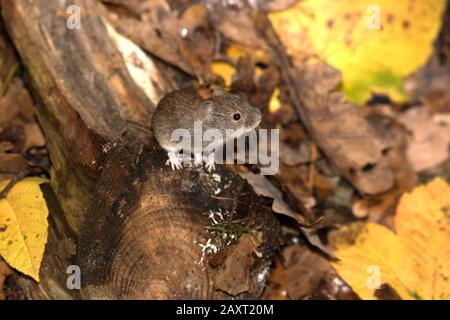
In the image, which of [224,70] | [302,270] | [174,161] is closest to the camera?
[174,161]

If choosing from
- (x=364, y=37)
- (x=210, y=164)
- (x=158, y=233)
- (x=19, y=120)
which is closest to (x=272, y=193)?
(x=210, y=164)

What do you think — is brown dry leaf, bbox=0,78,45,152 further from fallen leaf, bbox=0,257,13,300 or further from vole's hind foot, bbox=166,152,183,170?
vole's hind foot, bbox=166,152,183,170

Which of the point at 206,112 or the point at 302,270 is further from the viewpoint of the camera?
the point at 302,270

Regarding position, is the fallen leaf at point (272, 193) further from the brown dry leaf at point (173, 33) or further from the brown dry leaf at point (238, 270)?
the brown dry leaf at point (173, 33)

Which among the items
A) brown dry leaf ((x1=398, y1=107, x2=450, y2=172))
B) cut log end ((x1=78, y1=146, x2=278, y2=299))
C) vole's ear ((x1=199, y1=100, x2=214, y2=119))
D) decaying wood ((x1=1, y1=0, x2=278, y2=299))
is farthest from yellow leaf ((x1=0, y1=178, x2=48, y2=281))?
brown dry leaf ((x1=398, y1=107, x2=450, y2=172))

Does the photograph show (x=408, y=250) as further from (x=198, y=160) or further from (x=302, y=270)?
(x=198, y=160)

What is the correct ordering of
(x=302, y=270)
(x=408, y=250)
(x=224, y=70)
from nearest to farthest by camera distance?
(x=408, y=250)
(x=302, y=270)
(x=224, y=70)

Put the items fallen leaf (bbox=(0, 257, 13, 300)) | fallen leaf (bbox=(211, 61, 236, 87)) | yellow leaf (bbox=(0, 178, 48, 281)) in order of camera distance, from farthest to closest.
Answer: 1. fallen leaf (bbox=(211, 61, 236, 87))
2. fallen leaf (bbox=(0, 257, 13, 300))
3. yellow leaf (bbox=(0, 178, 48, 281))
